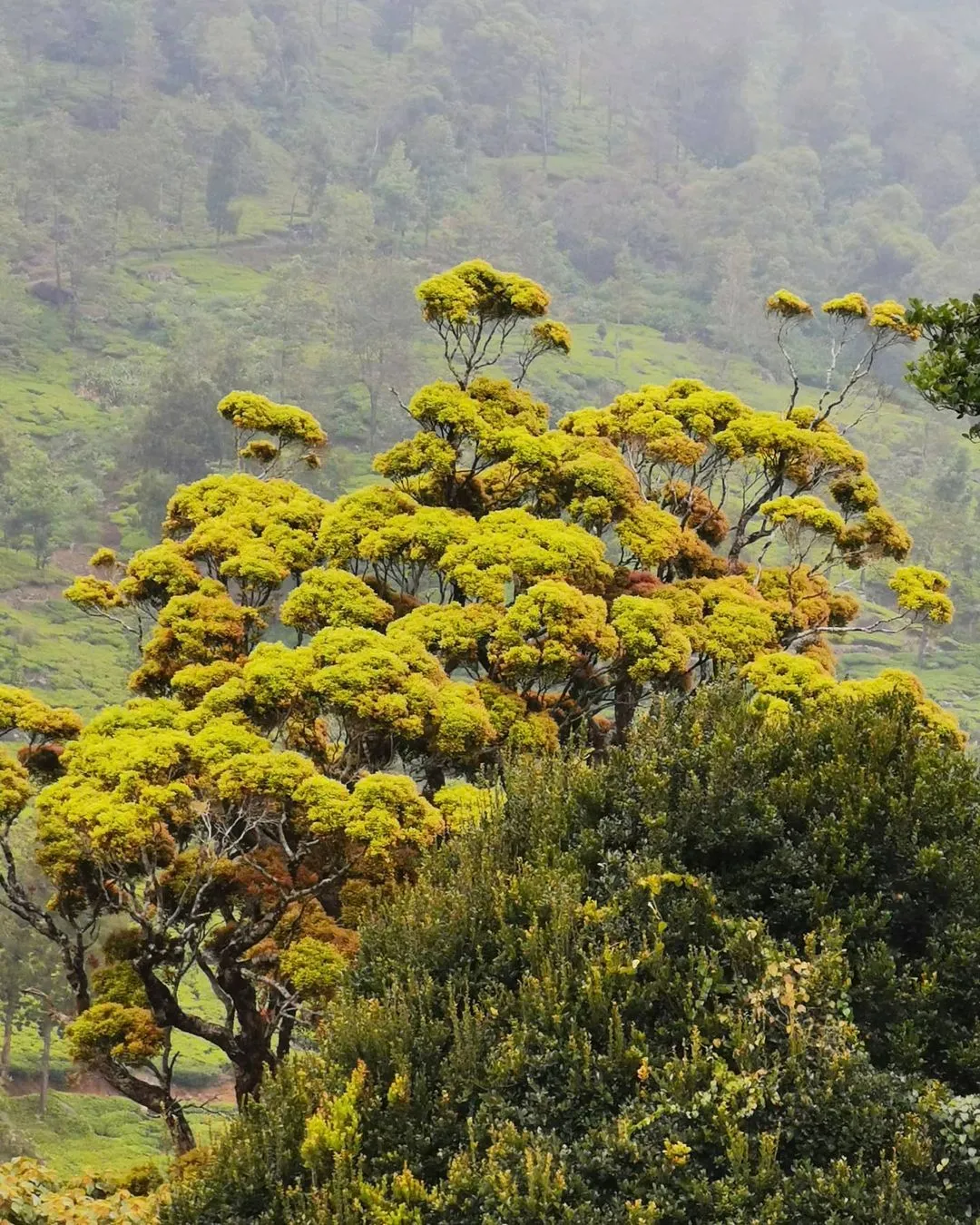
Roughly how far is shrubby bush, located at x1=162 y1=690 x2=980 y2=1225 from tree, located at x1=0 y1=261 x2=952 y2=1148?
5.12 ft

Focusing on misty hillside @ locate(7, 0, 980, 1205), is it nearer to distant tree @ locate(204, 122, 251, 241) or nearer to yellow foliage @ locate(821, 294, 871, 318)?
yellow foliage @ locate(821, 294, 871, 318)

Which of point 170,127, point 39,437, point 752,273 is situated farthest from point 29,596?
point 752,273

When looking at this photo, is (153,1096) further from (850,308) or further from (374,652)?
(850,308)

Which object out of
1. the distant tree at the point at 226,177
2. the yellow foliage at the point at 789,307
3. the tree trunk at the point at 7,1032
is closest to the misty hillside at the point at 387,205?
the distant tree at the point at 226,177

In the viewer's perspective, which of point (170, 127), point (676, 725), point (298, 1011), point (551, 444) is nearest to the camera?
point (676, 725)

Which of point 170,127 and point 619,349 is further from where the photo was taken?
point 170,127

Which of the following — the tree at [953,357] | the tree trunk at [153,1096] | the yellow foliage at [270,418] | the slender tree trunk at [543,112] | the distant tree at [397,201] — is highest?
the slender tree trunk at [543,112]

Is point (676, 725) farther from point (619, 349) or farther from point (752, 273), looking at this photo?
point (752, 273)

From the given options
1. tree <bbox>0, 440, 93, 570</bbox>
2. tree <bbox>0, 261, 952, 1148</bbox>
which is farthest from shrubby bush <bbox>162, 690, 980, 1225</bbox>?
tree <bbox>0, 440, 93, 570</bbox>

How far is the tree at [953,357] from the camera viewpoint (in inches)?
309

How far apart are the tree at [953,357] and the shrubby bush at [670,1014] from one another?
7.11 ft

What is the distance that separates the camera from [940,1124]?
6.60 meters

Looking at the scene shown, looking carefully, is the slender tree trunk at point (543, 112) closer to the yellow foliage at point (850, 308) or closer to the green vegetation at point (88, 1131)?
the green vegetation at point (88, 1131)

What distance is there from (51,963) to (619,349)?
76.8m
